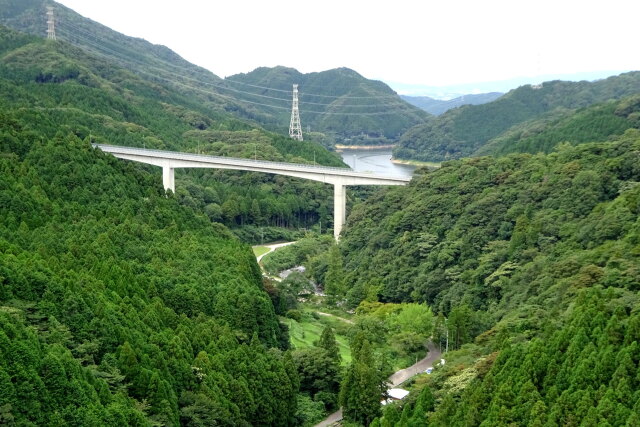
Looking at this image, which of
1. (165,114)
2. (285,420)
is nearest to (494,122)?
(165,114)

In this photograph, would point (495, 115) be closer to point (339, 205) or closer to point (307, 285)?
point (339, 205)

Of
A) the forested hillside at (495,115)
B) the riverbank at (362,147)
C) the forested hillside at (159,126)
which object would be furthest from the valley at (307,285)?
the riverbank at (362,147)

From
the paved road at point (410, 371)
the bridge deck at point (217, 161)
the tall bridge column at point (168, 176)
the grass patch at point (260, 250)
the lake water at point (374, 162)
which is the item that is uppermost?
the bridge deck at point (217, 161)

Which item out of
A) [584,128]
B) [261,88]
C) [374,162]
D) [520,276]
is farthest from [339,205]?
[261,88]

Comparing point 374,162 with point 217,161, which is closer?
point 217,161

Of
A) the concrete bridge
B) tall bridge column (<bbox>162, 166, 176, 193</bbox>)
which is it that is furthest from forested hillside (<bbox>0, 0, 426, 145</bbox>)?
tall bridge column (<bbox>162, 166, 176, 193</bbox>)

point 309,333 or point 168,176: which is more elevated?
point 168,176

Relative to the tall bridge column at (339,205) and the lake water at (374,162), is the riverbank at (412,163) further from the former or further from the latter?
the tall bridge column at (339,205)
